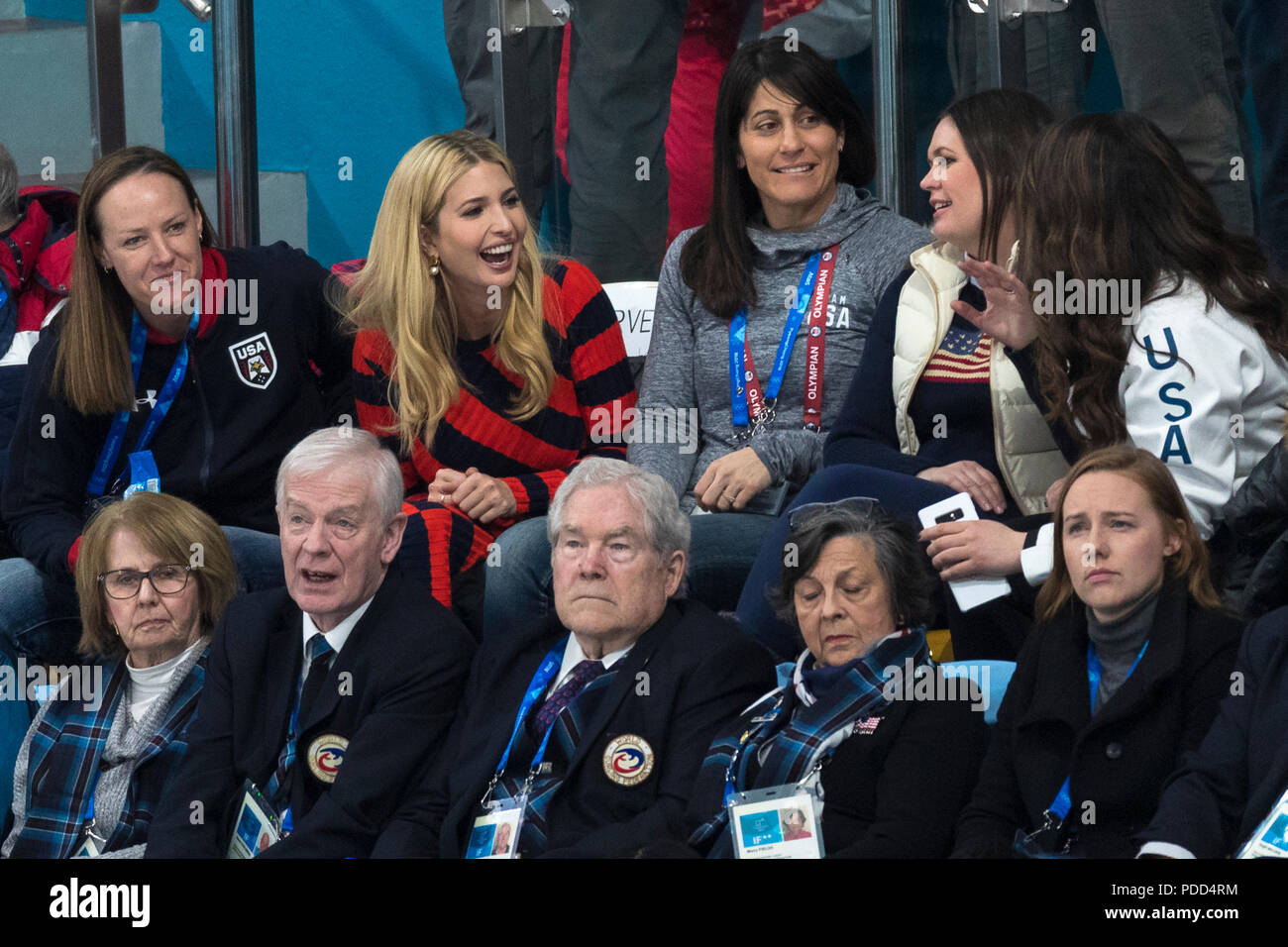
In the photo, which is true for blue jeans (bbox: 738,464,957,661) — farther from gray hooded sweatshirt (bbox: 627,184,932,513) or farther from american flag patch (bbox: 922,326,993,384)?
gray hooded sweatshirt (bbox: 627,184,932,513)

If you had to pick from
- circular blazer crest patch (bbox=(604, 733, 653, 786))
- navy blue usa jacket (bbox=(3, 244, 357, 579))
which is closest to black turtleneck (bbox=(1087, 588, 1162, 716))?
circular blazer crest patch (bbox=(604, 733, 653, 786))

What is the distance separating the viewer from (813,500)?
3.15 metres

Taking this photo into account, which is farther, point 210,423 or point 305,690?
point 210,423

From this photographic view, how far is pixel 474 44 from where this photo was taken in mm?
4719

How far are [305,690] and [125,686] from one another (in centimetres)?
47

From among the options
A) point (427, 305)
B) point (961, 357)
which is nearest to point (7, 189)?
point (427, 305)

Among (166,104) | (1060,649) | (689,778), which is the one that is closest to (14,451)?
(166,104)

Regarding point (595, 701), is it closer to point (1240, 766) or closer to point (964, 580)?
point (964, 580)

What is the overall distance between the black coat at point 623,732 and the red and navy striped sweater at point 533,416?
586 millimetres

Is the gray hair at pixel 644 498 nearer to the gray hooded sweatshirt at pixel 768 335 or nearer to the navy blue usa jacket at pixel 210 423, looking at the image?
the gray hooded sweatshirt at pixel 768 335

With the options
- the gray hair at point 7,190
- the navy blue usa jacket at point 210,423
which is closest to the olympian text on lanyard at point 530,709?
the navy blue usa jacket at point 210,423
